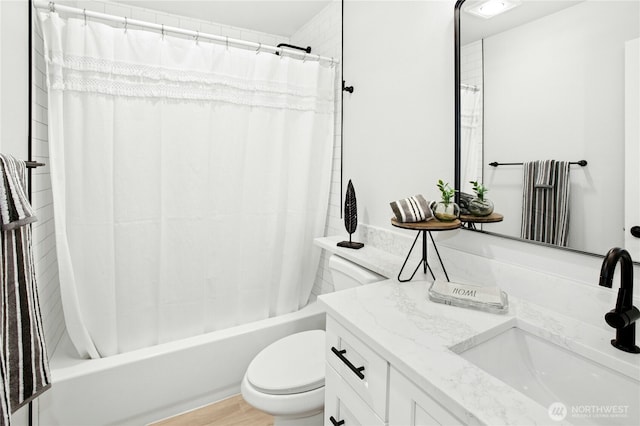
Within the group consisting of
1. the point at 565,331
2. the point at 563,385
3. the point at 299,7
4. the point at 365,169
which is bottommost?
the point at 563,385

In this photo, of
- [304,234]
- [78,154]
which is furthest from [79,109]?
[304,234]

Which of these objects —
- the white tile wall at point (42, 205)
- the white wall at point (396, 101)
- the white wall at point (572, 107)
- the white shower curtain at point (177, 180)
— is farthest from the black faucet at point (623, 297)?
the white tile wall at point (42, 205)

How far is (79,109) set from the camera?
1.55 meters

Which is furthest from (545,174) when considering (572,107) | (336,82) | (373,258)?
(336,82)

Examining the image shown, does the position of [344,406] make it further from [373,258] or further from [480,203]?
[480,203]

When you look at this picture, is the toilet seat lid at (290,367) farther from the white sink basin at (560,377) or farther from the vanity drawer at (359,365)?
the white sink basin at (560,377)

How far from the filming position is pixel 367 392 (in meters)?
0.87

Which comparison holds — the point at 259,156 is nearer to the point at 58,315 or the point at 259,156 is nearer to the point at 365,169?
the point at 365,169

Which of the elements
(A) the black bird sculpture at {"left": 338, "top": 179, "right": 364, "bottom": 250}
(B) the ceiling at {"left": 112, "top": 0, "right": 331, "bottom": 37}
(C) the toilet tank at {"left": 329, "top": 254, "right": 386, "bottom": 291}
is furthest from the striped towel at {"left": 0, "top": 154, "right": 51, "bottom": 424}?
(B) the ceiling at {"left": 112, "top": 0, "right": 331, "bottom": 37}

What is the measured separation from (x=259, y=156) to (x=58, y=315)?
141 centimetres

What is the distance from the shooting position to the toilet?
1.29 m

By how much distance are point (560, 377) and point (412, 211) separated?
0.62m

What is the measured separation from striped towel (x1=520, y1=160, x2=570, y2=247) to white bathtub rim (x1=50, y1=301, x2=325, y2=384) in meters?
1.07

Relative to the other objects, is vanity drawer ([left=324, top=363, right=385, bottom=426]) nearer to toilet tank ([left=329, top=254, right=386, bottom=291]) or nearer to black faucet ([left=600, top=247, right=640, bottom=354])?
toilet tank ([left=329, top=254, right=386, bottom=291])
